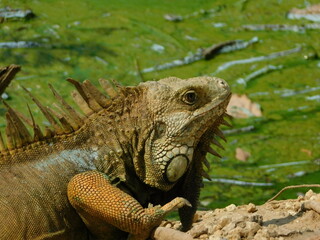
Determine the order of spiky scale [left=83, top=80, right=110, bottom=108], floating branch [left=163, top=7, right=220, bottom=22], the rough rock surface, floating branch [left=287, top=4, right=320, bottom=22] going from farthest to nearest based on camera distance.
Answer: floating branch [left=287, top=4, right=320, bottom=22], floating branch [left=163, top=7, right=220, bottom=22], spiky scale [left=83, top=80, right=110, bottom=108], the rough rock surface

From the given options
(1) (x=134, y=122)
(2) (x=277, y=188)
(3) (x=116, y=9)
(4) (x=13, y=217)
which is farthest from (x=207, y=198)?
(3) (x=116, y=9)

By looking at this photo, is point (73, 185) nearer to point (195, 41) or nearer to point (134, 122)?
point (134, 122)

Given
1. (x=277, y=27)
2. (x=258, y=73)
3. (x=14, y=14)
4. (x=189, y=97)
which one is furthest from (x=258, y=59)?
(x=189, y=97)

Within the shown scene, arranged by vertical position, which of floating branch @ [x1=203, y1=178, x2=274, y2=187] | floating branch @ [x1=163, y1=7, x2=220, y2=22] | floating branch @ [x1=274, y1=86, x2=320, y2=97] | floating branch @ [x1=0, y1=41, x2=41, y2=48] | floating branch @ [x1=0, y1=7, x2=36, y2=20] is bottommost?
floating branch @ [x1=274, y1=86, x2=320, y2=97]

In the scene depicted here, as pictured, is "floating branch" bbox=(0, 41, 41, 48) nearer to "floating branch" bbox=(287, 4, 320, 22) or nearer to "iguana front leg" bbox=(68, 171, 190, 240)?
"floating branch" bbox=(287, 4, 320, 22)

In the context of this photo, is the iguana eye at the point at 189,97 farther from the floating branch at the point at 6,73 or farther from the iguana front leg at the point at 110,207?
the floating branch at the point at 6,73

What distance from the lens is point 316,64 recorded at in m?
13.3

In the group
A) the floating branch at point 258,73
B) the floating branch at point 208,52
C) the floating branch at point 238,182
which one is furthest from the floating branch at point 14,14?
the floating branch at point 238,182

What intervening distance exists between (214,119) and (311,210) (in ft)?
3.32

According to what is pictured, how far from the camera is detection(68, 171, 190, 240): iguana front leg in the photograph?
4.59 metres

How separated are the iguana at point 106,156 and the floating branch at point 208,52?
6.91 meters

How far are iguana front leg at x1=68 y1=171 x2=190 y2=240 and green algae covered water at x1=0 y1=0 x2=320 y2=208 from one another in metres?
3.88

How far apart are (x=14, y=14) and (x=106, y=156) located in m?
8.76

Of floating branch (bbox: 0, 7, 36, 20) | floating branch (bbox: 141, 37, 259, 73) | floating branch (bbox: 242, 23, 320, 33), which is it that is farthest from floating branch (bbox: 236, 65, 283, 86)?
floating branch (bbox: 0, 7, 36, 20)
